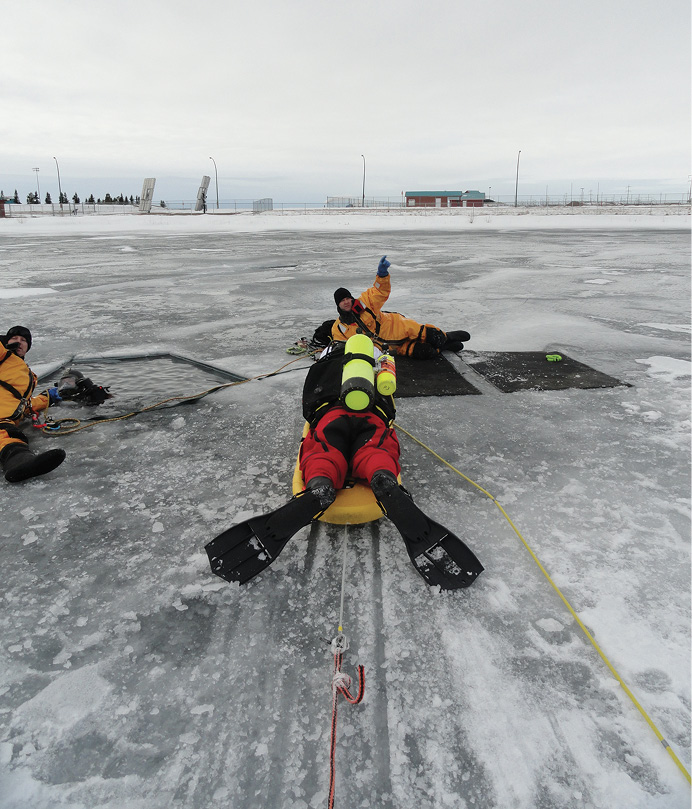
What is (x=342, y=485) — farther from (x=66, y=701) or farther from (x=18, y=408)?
(x=18, y=408)

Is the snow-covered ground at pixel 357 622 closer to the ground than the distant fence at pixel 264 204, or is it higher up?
closer to the ground

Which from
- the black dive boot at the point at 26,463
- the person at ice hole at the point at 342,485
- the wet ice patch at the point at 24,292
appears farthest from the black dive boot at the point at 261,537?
the wet ice patch at the point at 24,292

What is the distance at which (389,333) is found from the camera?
5309mm

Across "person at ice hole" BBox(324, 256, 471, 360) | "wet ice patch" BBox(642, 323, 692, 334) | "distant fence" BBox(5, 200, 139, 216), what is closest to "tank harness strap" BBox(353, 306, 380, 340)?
"person at ice hole" BBox(324, 256, 471, 360)

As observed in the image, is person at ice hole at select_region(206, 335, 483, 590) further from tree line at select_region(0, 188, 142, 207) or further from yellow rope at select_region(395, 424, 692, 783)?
tree line at select_region(0, 188, 142, 207)

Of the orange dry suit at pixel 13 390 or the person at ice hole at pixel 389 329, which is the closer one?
the orange dry suit at pixel 13 390

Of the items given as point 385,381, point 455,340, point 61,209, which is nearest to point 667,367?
point 455,340

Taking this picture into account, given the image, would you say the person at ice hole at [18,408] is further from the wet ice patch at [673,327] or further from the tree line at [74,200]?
the tree line at [74,200]

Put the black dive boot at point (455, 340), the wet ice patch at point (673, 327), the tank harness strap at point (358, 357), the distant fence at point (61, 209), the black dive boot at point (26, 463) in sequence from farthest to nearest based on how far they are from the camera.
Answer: the distant fence at point (61, 209) < the wet ice patch at point (673, 327) < the black dive boot at point (455, 340) < the black dive boot at point (26, 463) < the tank harness strap at point (358, 357)

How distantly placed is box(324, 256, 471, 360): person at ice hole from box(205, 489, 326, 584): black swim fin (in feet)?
8.78

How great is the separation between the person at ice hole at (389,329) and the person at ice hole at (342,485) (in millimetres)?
1959

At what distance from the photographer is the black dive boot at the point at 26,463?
304 cm

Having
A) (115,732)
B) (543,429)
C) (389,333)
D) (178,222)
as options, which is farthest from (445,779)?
(178,222)

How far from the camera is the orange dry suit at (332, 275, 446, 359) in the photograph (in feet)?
16.5
